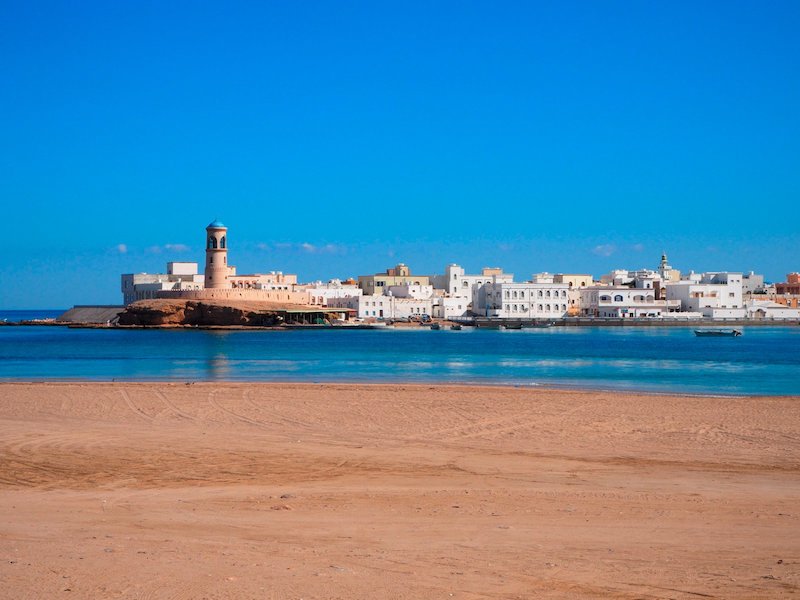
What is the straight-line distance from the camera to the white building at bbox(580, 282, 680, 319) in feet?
348

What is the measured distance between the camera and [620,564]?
26.4 ft

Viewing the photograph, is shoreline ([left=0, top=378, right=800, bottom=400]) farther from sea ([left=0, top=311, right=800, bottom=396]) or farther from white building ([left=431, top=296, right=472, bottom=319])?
white building ([left=431, top=296, right=472, bottom=319])

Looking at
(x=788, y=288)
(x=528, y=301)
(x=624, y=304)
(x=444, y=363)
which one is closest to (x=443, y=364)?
(x=444, y=363)

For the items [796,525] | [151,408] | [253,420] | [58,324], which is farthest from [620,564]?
[58,324]

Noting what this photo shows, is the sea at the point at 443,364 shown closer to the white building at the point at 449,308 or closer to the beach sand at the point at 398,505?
the beach sand at the point at 398,505

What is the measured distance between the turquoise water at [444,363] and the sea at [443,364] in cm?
5

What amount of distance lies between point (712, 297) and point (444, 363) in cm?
7504

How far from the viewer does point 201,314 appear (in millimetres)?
97000

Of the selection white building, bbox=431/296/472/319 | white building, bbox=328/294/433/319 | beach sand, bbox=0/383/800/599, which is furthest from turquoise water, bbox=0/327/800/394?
white building, bbox=431/296/472/319

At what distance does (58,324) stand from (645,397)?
333 feet

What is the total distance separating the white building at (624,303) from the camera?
106 metres

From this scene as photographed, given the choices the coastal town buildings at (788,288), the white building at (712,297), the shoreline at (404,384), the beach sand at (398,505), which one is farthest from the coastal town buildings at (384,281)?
the beach sand at (398,505)

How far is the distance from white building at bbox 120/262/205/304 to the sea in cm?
4643

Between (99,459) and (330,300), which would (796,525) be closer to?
(99,459)
